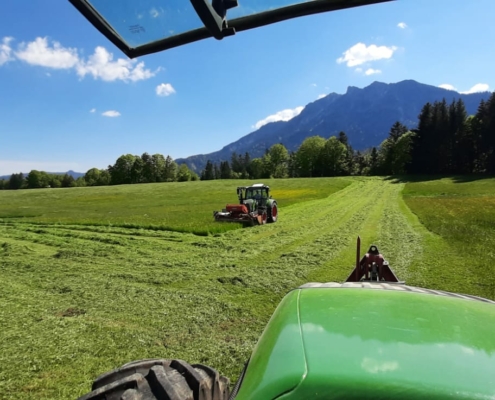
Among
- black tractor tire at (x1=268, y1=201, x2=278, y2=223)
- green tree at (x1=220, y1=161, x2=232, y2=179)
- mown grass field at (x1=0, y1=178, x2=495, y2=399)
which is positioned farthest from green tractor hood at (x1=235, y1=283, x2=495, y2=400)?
green tree at (x1=220, y1=161, x2=232, y2=179)

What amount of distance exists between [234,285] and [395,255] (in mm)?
5223

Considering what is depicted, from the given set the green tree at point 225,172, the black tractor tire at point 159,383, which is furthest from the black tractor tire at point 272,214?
the green tree at point 225,172

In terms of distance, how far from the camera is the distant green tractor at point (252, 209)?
1891cm

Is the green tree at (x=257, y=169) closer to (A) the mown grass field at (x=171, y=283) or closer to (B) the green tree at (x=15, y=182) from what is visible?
(B) the green tree at (x=15, y=182)

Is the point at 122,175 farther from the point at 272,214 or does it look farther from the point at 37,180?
the point at 272,214

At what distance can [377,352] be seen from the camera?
133 cm

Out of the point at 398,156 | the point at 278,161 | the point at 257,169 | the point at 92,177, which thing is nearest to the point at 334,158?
the point at 398,156

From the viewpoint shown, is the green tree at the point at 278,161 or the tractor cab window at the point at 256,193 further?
the green tree at the point at 278,161

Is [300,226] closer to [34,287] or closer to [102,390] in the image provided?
[34,287]

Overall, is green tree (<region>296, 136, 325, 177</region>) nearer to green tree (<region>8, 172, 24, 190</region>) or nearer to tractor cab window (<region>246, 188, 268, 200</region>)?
tractor cab window (<region>246, 188, 268, 200</region>)

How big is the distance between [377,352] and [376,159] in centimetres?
8833

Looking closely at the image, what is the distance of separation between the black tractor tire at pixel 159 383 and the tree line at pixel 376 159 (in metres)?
72.1

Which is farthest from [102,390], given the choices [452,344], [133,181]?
[133,181]

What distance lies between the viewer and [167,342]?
5141 mm
